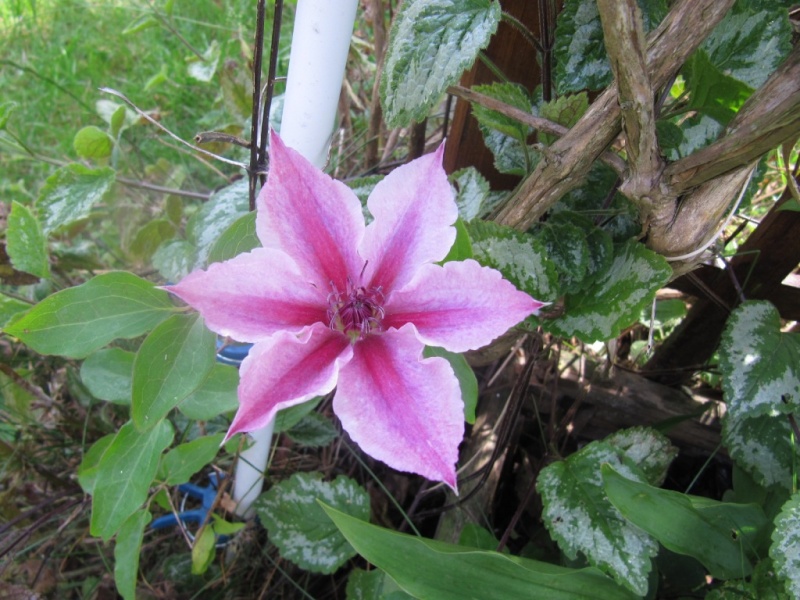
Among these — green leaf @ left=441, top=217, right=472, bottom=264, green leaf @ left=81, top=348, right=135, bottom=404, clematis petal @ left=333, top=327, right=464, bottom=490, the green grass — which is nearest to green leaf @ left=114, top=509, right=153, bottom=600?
green leaf @ left=81, top=348, right=135, bottom=404

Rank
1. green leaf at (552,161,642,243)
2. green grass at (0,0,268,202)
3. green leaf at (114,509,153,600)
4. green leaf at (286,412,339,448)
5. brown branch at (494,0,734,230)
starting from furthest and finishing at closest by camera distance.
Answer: green grass at (0,0,268,202) < green leaf at (286,412,339,448) < green leaf at (552,161,642,243) < green leaf at (114,509,153,600) < brown branch at (494,0,734,230)

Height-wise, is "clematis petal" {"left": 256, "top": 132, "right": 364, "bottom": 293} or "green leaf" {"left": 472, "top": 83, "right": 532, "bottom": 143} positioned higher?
"green leaf" {"left": 472, "top": 83, "right": 532, "bottom": 143}

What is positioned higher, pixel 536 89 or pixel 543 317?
pixel 536 89

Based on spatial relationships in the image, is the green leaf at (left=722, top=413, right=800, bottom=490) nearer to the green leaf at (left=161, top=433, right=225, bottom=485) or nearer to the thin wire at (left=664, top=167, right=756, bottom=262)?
the thin wire at (left=664, top=167, right=756, bottom=262)

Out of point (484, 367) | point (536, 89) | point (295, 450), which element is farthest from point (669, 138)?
point (295, 450)

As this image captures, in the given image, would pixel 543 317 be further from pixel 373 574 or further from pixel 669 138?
pixel 373 574
